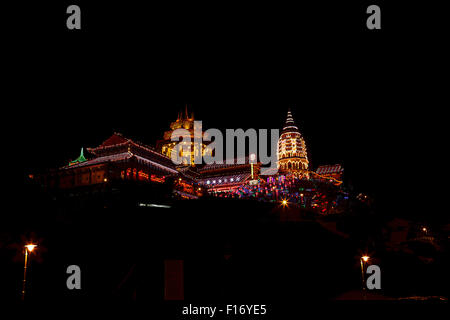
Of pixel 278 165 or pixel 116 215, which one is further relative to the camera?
pixel 278 165

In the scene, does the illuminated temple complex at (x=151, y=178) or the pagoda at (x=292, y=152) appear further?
the pagoda at (x=292, y=152)

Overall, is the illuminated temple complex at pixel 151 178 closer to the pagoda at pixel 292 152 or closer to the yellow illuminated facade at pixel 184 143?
the pagoda at pixel 292 152

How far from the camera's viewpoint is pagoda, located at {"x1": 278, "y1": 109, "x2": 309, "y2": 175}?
3127 inches

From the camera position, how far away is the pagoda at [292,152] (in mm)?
79438

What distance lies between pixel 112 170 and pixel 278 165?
53298mm

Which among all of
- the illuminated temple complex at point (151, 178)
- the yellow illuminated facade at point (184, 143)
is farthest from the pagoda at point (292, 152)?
the yellow illuminated facade at point (184, 143)

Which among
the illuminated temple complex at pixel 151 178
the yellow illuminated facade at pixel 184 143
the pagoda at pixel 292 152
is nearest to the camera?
the illuminated temple complex at pixel 151 178

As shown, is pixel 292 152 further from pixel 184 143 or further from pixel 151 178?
pixel 151 178

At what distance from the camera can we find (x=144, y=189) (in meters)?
23.9

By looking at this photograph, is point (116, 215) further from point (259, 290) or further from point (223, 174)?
point (223, 174)

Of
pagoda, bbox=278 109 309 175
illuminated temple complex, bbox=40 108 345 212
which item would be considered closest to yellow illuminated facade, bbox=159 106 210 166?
pagoda, bbox=278 109 309 175
